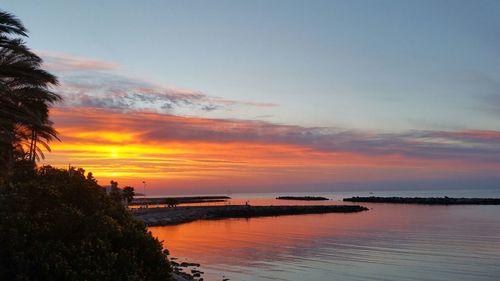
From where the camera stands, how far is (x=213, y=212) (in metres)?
90.8

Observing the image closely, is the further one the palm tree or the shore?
the shore

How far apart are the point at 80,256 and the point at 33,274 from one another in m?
0.96

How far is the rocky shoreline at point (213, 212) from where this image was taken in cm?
7503

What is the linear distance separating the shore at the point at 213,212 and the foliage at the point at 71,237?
57.8 m

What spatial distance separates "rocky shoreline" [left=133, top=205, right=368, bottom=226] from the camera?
7503cm

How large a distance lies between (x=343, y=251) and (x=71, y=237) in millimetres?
33131

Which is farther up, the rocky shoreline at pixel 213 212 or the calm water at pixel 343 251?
the rocky shoreline at pixel 213 212

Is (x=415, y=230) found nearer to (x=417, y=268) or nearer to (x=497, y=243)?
(x=497, y=243)

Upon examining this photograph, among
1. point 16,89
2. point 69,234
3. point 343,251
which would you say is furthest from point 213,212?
point 69,234

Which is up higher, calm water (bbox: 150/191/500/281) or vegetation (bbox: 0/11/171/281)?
vegetation (bbox: 0/11/171/281)

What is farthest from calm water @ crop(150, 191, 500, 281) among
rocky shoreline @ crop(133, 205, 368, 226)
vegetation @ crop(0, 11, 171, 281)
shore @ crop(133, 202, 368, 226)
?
vegetation @ crop(0, 11, 171, 281)

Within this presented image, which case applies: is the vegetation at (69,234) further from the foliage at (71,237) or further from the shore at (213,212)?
the shore at (213,212)

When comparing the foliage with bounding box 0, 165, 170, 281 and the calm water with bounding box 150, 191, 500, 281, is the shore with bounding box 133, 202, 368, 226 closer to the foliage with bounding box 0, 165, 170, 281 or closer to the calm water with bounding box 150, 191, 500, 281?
the calm water with bounding box 150, 191, 500, 281

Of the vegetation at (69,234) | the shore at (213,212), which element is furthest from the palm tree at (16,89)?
the shore at (213,212)
